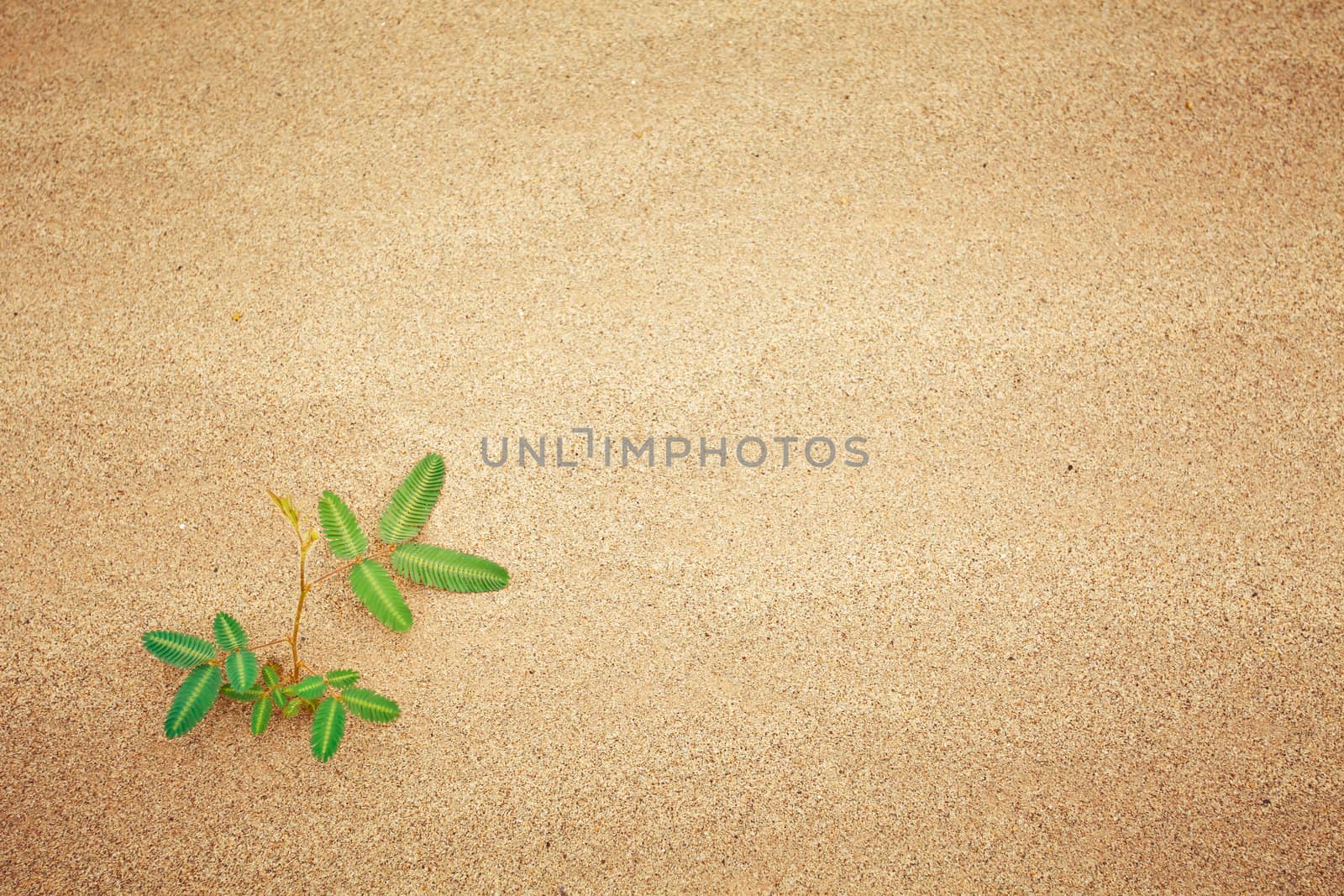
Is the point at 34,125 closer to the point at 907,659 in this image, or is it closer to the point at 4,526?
the point at 4,526

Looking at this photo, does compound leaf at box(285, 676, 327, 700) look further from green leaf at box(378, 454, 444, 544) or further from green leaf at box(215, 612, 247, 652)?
green leaf at box(378, 454, 444, 544)

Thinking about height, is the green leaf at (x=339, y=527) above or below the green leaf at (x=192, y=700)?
above

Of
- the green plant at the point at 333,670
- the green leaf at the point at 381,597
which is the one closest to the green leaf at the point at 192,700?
the green plant at the point at 333,670

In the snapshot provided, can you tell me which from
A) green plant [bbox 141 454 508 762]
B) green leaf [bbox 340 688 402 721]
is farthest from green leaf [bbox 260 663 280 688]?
green leaf [bbox 340 688 402 721]

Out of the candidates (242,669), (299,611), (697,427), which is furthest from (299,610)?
(697,427)

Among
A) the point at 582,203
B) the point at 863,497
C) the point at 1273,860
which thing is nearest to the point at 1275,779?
the point at 1273,860

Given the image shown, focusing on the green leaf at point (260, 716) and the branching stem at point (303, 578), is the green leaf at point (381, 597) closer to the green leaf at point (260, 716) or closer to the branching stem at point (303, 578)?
the branching stem at point (303, 578)
